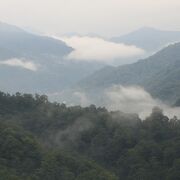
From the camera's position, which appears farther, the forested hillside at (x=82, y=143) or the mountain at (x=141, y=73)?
the mountain at (x=141, y=73)

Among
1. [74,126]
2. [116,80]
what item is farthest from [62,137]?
[116,80]

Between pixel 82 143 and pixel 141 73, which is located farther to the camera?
pixel 141 73

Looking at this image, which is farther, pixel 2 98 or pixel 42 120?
pixel 2 98

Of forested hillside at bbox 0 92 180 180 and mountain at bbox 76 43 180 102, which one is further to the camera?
mountain at bbox 76 43 180 102

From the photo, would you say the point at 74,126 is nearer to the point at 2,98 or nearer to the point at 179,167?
the point at 2,98

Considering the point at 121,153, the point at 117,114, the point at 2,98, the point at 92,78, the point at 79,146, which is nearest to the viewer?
the point at 121,153

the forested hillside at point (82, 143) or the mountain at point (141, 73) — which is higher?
the mountain at point (141, 73)

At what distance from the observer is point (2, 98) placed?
4891 cm

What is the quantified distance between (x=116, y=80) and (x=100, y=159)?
136 m

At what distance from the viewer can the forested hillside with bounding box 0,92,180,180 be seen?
30969mm

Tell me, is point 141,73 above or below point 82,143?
above

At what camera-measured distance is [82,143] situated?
1650 inches

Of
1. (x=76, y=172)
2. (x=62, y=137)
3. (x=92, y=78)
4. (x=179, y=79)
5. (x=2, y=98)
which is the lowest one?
(x=76, y=172)

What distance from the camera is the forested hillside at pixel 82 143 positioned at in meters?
31.0
